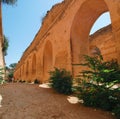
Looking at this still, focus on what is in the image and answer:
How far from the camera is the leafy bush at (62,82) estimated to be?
22.5ft

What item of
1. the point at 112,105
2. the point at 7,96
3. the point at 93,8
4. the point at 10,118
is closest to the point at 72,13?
the point at 93,8

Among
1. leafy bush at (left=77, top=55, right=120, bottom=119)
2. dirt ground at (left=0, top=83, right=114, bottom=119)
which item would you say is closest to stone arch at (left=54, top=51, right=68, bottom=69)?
dirt ground at (left=0, top=83, right=114, bottom=119)

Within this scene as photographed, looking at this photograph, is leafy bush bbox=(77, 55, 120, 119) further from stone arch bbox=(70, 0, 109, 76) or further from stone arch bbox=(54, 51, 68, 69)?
stone arch bbox=(54, 51, 68, 69)

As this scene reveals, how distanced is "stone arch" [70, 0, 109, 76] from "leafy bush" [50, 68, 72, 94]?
7.68ft

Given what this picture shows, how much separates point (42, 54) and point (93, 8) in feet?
26.9

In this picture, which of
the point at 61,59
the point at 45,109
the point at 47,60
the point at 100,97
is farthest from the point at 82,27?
the point at 47,60

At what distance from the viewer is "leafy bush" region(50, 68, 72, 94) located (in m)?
6.86

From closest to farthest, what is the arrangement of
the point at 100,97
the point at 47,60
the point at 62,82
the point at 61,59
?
the point at 100,97 → the point at 62,82 → the point at 61,59 → the point at 47,60

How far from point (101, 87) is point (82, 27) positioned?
557 cm

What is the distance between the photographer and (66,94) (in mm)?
6746

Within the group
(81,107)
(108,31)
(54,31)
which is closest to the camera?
(81,107)

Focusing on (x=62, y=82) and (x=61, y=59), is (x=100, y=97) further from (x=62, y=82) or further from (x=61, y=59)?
(x=61, y=59)

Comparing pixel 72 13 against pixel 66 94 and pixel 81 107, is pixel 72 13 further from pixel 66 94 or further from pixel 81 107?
pixel 81 107

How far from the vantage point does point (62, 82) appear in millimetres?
6973
